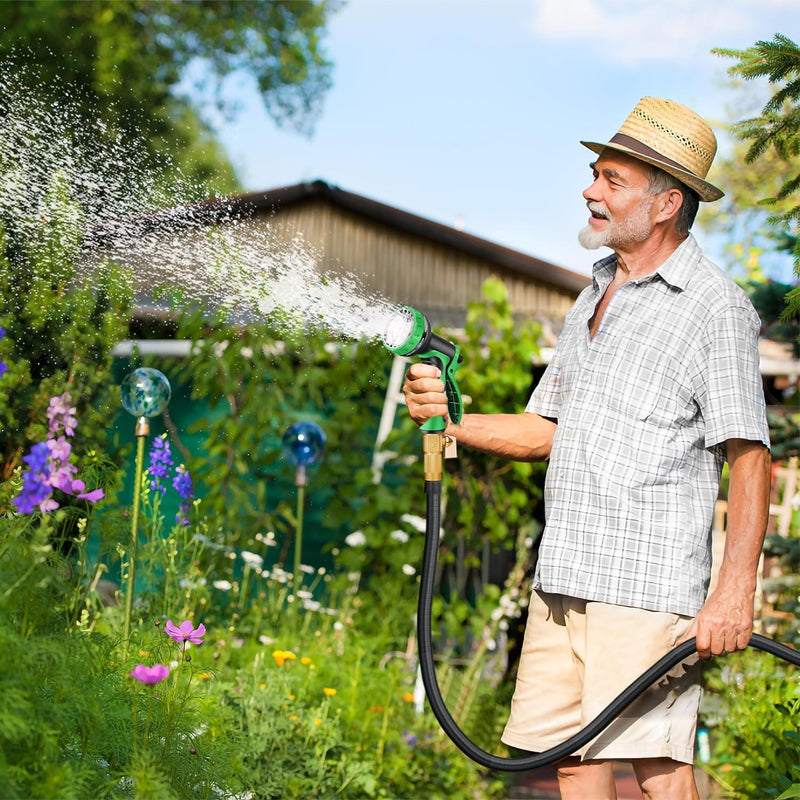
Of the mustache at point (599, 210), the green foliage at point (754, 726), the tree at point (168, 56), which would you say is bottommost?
the green foliage at point (754, 726)

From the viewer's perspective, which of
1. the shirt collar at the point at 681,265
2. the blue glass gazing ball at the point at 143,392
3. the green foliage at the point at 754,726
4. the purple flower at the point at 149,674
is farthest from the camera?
the blue glass gazing ball at the point at 143,392

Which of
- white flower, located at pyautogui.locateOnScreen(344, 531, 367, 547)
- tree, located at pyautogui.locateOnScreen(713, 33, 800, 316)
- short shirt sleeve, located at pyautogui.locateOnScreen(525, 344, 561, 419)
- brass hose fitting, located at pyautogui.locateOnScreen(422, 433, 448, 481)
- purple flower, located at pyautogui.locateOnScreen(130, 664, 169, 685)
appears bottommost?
purple flower, located at pyautogui.locateOnScreen(130, 664, 169, 685)

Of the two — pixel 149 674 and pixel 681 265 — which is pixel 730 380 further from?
pixel 149 674

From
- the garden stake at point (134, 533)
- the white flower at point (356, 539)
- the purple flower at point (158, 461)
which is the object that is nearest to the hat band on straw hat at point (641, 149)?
the garden stake at point (134, 533)

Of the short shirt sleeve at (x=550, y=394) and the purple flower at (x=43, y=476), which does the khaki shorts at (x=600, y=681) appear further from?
the purple flower at (x=43, y=476)

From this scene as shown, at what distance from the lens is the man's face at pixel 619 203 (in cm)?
254

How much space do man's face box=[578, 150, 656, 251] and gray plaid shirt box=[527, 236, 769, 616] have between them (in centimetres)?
13

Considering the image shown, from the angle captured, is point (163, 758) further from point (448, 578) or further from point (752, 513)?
point (448, 578)

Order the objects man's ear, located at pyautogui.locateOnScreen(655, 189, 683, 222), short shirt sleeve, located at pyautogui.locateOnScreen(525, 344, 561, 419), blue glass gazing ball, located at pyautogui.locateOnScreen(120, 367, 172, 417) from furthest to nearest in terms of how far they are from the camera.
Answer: blue glass gazing ball, located at pyautogui.locateOnScreen(120, 367, 172, 417) < short shirt sleeve, located at pyautogui.locateOnScreen(525, 344, 561, 419) < man's ear, located at pyautogui.locateOnScreen(655, 189, 683, 222)

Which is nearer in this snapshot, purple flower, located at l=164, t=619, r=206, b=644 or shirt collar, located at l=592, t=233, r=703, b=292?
purple flower, located at l=164, t=619, r=206, b=644

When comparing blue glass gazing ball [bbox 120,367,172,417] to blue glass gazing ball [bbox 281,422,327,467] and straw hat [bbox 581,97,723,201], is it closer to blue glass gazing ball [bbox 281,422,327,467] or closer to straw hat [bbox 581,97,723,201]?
blue glass gazing ball [bbox 281,422,327,467]

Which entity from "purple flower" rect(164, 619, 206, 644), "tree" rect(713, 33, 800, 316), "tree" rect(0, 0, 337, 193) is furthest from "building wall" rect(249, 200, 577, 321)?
"purple flower" rect(164, 619, 206, 644)

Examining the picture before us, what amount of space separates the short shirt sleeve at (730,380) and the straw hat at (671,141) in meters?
0.37

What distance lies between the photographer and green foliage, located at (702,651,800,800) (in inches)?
124
